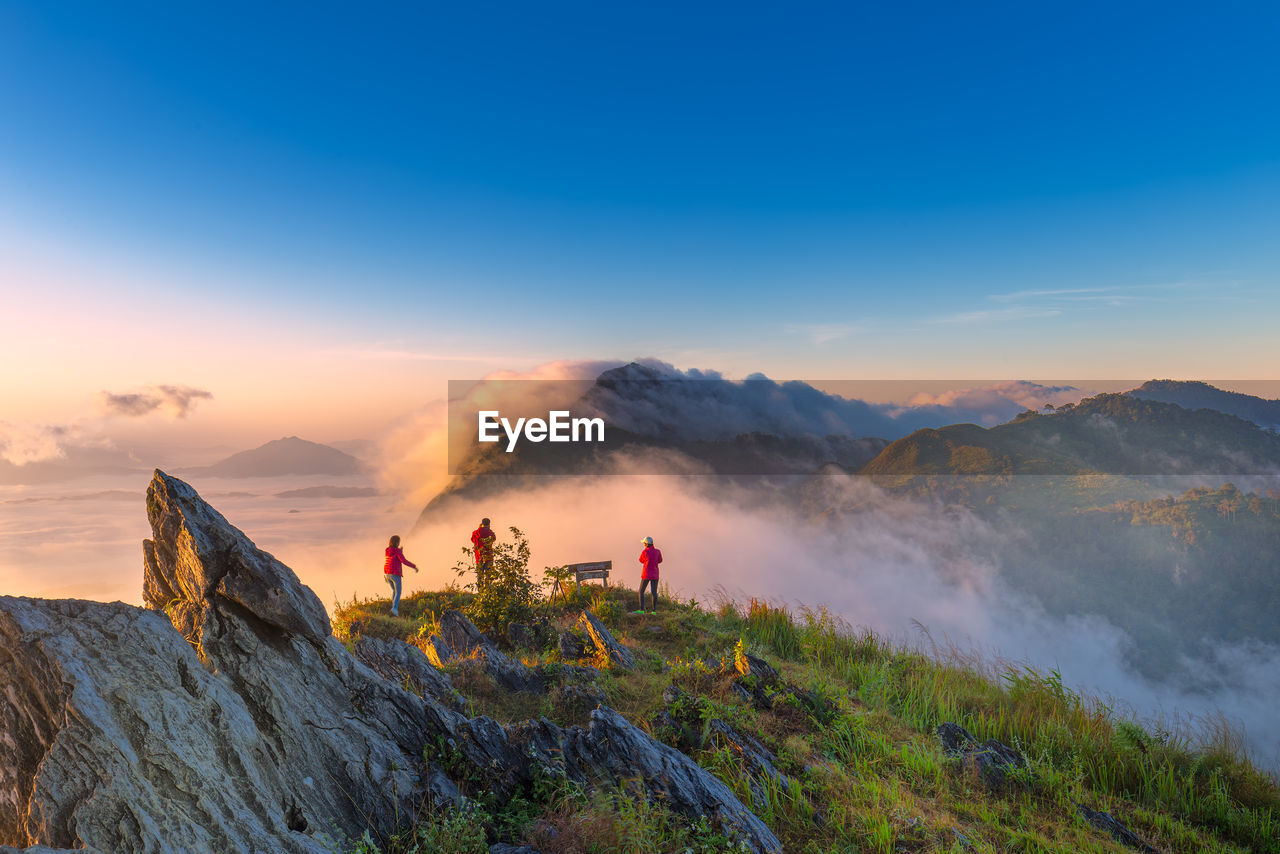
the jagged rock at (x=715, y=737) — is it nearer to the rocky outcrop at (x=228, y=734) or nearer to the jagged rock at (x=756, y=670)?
the rocky outcrop at (x=228, y=734)

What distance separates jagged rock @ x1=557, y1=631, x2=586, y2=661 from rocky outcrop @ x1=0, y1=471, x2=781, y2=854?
5730 mm

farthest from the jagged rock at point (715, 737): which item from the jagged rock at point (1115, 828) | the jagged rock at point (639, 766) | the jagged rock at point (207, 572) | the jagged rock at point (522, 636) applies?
the jagged rock at point (522, 636)

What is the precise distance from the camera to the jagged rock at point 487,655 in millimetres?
10711

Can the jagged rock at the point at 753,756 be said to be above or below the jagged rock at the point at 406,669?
below

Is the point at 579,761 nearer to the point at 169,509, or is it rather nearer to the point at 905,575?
the point at 169,509

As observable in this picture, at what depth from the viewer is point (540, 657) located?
44.1 ft

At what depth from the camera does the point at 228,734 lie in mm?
5012

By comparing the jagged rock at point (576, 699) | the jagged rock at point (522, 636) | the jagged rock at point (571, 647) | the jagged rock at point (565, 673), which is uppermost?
the jagged rock at point (576, 699)

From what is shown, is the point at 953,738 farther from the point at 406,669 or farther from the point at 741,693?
the point at 406,669

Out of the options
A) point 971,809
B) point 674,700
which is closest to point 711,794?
point 674,700

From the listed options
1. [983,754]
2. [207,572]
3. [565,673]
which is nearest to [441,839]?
[207,572]

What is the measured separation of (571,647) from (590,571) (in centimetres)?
685

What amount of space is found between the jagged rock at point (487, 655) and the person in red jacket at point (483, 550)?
1.87 m

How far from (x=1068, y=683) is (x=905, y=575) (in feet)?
375
